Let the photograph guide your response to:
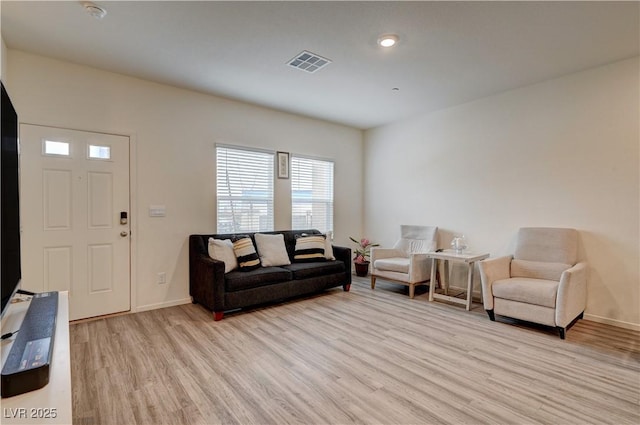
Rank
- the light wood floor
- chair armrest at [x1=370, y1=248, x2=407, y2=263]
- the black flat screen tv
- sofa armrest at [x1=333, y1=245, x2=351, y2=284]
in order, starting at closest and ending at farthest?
the black flat screen tv < the light wood floor < sofa armrest at [x1=333, y1=245, x2=351, y2=284] < chair armrest at [x1=370, y1=248, x2=407, y2=263]

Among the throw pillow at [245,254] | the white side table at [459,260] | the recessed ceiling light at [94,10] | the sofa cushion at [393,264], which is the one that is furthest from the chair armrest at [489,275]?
the recessed ceiling light at [94,10]

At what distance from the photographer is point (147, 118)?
146 inches

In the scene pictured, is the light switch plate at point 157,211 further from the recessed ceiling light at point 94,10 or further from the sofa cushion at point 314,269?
the recessed ceiling light at point 94,10

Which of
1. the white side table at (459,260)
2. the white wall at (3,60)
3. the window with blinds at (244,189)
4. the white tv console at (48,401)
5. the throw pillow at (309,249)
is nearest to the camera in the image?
the white tv console at (48,401)

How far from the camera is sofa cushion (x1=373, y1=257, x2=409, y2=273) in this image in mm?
4264

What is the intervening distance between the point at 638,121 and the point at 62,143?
5.72 m

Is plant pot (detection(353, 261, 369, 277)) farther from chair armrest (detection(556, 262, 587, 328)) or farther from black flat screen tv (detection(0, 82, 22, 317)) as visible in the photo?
black flat screen tv (detection(0, 82, 22, 317))

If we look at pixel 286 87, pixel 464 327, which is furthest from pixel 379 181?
pixel 464 327

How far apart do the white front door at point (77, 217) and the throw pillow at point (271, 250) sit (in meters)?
1.49

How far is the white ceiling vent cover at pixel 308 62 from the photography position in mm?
3092

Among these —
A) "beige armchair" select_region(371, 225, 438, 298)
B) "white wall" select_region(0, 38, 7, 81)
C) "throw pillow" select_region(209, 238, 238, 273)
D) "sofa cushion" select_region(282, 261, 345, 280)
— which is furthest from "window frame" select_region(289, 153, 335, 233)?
"white wall" select_region(0, 38, 7, 81)

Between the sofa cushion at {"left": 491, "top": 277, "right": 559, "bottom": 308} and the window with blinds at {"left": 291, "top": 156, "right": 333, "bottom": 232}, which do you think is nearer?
the sofa cushion at {"left": 491, "top": 277, "right": 559, "bottom": 308}

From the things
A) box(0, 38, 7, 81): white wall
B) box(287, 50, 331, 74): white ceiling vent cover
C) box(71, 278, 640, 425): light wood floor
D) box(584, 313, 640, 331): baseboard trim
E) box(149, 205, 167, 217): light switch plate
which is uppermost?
box(287, 50, 331, 74): white ceiling vent cover

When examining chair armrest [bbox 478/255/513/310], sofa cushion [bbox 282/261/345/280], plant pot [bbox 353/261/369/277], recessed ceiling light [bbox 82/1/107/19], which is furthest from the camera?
plant pot [bbox 353/261/369/277]
